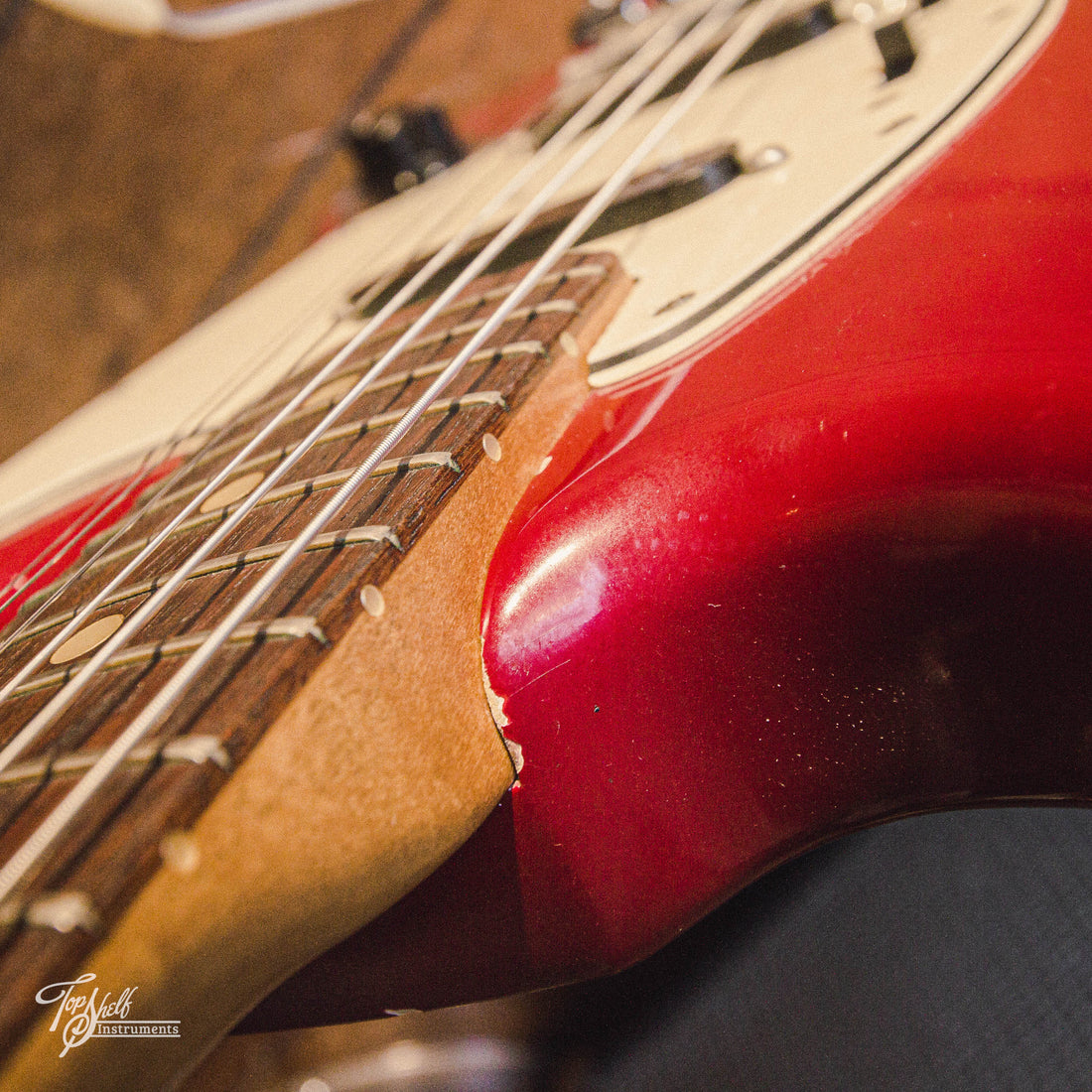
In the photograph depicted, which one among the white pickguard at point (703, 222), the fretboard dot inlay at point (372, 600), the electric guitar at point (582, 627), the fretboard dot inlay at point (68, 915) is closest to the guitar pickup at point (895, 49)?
the white pickguard at point (703, 222)

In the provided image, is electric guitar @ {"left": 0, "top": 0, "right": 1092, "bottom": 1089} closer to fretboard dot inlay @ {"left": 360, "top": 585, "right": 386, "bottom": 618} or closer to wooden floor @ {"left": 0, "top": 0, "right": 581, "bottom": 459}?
fretboard dot inlay @ {"left": 360, "top": 585, "right": 386, "bottom": 618}

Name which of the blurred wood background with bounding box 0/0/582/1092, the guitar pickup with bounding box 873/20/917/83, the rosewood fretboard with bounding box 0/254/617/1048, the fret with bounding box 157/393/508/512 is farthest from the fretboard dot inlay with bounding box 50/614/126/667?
the blurred wood background with bounding box 0/0/582/1092

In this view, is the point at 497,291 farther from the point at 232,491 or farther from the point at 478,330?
the point at 232,491

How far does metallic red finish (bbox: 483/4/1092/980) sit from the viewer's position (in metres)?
0.35

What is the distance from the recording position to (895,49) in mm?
612

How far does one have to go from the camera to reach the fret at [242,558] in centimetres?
35

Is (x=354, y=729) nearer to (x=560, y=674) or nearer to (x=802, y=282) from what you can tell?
(x=560, y=674)

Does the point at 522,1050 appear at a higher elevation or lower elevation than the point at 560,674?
lower

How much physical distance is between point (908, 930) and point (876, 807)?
0.17 meters

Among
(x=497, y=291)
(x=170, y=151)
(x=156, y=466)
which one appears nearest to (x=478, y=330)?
(x=497, y=291)

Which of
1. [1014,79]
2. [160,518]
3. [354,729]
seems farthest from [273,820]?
[1014,79]

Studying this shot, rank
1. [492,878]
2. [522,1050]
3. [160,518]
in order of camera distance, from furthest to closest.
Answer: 1. [522,1050]
2. [160,518]
3. [492,878]

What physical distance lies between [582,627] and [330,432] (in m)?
0.19

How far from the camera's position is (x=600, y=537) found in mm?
383
